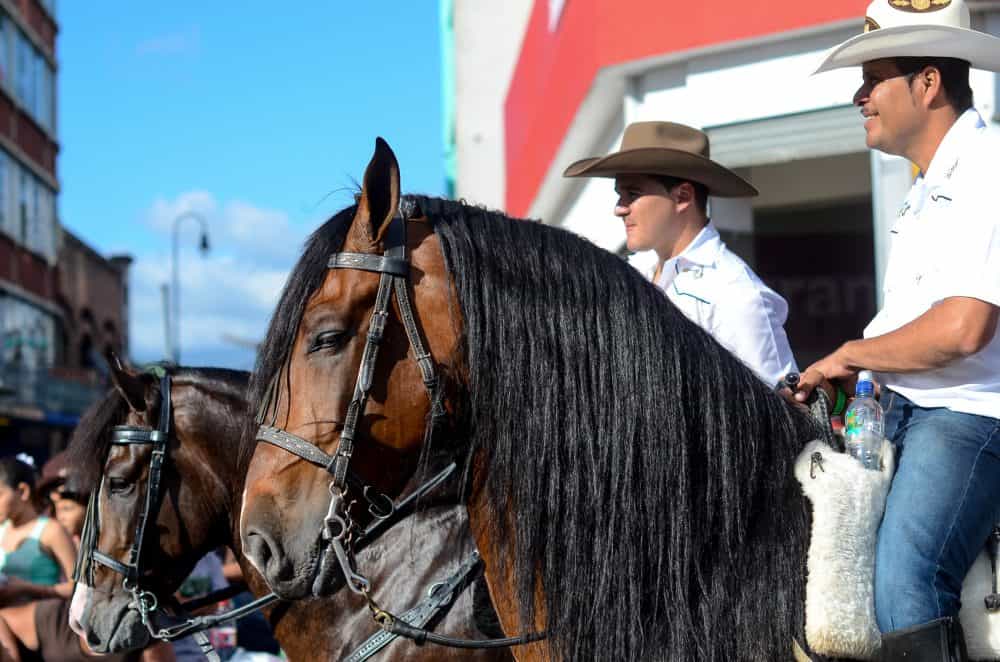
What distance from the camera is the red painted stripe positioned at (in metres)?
6.84

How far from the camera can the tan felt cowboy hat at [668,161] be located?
4125 mm

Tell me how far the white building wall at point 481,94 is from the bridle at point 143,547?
15486 mm

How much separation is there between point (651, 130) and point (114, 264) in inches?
1923

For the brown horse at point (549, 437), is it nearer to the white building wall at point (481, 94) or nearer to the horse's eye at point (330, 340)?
the horse's eye at point (330, 340)

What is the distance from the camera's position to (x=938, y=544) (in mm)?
2455

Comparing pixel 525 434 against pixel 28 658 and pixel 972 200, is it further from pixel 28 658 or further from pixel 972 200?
pixel 28 658

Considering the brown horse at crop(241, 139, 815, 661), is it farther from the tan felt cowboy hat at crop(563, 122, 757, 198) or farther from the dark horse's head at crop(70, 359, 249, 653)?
the dark horse's head at crop(70, 359, 249, 653)

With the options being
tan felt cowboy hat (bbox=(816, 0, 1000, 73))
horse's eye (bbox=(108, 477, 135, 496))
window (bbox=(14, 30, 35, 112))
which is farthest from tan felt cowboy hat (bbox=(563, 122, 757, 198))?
window (bbox=(14, 30, 35, 112))

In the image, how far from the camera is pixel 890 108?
2.86 metres

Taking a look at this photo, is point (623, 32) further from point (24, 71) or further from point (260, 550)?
point (24, 71)

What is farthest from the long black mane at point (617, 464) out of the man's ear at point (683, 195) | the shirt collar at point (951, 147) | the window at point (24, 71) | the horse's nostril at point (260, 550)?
the window at point (24, 71)

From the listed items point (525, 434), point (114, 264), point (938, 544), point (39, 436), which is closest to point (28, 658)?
point (525, 434)

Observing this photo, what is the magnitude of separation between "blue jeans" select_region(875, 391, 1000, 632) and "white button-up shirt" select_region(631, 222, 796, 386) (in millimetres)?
1084

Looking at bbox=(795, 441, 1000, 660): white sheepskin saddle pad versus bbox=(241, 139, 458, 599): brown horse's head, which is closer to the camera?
bbox=(795, 441, 1000, 660): white sheepskin saddle pad
